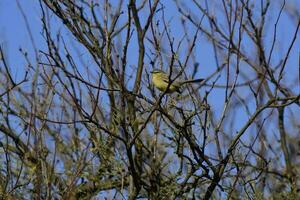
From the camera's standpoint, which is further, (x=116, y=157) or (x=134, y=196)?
(x=116, y=157)

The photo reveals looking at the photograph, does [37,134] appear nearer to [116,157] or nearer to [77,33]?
[77,33]

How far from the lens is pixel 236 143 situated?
466 cm

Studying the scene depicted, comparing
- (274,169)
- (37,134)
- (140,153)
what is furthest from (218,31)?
(37,134)

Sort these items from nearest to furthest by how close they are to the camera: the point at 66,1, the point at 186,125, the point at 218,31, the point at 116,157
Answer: the point at 186,125 → the point at 66,1 → the point at 116,157 → the point at 218,31

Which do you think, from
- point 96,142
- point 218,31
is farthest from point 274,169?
point 96,142

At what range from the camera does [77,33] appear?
4.83 meters

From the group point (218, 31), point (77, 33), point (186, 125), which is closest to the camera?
point (186, 125)

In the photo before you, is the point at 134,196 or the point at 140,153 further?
the point at 140,153

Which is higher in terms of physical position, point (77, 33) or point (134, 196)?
point (77, 33)

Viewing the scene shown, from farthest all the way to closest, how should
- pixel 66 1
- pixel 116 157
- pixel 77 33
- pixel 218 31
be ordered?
pixel 218 31, pixel 116 157, pixel 66 1, pixel 77 33

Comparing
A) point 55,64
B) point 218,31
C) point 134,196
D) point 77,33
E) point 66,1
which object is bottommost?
point 134,196

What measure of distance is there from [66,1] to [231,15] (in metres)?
1.53

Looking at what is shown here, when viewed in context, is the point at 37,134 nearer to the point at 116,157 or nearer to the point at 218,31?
the point at 116,157

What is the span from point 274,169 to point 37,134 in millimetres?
4360
